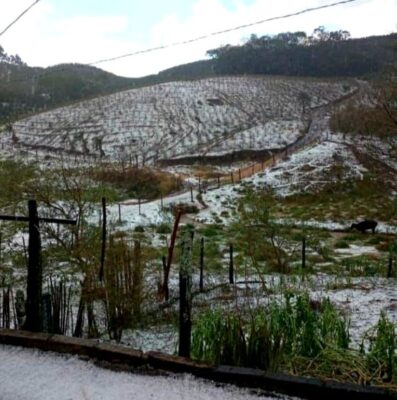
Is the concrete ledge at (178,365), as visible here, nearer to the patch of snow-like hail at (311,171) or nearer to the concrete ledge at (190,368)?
the concrete ledge at (190,368)

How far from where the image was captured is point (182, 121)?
181 feet

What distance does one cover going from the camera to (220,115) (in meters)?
57.4

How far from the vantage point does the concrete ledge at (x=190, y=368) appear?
3.04 metres

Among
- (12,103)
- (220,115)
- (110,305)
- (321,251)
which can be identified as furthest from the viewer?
(12,103)

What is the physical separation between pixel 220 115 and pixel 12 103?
1217 inches

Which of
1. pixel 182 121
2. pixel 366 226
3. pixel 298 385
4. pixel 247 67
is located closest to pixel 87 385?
pixel 298 385

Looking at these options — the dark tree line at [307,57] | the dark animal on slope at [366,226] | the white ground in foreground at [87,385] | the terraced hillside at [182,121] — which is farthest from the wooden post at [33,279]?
the dark tree line at [307,57]

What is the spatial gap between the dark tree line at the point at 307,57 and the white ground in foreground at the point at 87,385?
81.0 meters

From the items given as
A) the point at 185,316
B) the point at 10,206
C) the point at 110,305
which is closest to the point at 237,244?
the point at 10,206

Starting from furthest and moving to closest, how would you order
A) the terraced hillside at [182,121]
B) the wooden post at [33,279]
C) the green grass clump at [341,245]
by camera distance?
the terraced hillside at [182,121] → the green grass clump at [341,245] → the wooden post at [33,279]

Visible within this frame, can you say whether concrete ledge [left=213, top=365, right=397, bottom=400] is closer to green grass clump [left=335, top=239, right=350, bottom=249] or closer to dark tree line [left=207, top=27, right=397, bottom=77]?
green grass clump [left=335, top=239, right=350, bottom=249]

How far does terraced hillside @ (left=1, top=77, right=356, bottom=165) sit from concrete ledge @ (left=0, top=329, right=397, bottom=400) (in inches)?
1371

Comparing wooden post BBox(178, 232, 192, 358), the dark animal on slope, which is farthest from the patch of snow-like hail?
wooden post BBox(178, 232, 192, 358)

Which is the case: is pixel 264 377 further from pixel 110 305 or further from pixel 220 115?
pixel 220 115
